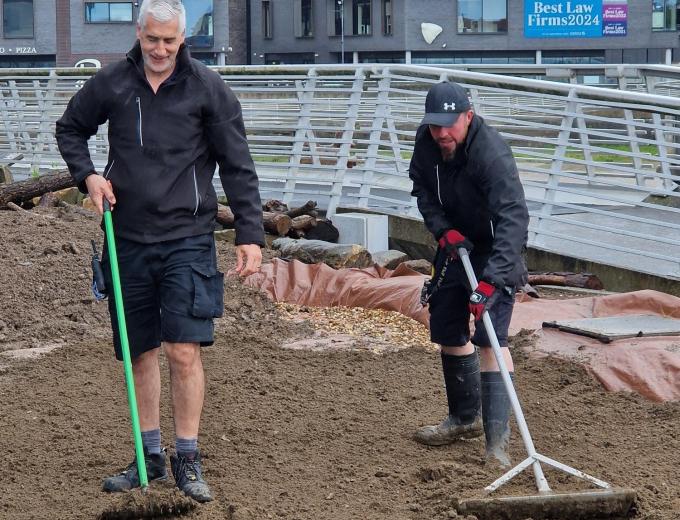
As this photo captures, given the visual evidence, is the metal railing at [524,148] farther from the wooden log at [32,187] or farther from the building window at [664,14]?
the building window at [664,14]

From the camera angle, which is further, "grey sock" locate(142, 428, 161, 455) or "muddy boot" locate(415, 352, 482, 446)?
"muddy boot" locate(415, 352, 482, 446)

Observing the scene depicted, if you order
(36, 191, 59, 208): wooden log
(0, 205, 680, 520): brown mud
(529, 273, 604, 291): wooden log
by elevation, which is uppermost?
(36, 191, 59, 208): wooden log

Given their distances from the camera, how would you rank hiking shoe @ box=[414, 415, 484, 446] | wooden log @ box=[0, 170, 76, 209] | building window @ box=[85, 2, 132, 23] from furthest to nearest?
building window @ box=[85, 2, 132, 23] < wooden log @ box=[0, 170, 76, 209] < hiking shoe @ box=[414, 415, 484, 446]

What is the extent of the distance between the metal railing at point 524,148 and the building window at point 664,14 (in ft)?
152

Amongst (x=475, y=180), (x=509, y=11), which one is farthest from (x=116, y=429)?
(x=509, y=11)

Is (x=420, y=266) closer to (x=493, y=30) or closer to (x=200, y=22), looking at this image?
(x=493, y=30)

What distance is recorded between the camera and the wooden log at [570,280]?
986 centimetres

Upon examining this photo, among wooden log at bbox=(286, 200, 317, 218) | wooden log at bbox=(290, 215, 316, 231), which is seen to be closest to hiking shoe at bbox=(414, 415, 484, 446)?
wooden log at bbox=(290, 215, 316, 231)

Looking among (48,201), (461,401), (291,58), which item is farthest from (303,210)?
(291,58)

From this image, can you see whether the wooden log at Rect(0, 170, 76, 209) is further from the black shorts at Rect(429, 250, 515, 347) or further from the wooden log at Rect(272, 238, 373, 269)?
the black shorts at Rect(429, 250, 515, 347)

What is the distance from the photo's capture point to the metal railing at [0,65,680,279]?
1020 centimetres

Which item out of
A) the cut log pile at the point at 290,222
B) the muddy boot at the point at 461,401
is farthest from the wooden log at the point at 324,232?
the muddy boot at the point at 461,401

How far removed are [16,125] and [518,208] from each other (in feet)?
45.4

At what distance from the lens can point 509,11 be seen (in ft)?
200
